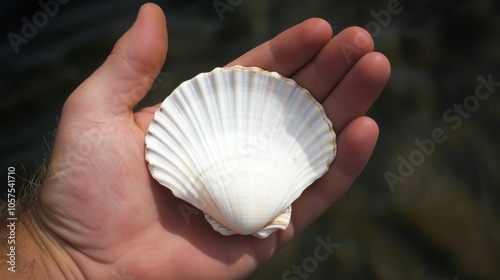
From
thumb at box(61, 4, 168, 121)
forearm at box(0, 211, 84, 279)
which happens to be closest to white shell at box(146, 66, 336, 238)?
thumb at box(61, 4, 168, 121)

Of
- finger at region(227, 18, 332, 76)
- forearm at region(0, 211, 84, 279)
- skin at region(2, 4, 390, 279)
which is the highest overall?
finger at region(227, 18, 332, 76)

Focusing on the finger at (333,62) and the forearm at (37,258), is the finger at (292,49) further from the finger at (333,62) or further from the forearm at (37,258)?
the forearm at (37,258)

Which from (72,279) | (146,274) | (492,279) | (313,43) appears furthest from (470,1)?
(72,279)

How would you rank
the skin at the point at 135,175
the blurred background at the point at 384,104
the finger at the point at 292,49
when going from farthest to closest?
the blurred background at the point at 384,104 → the finger at the point at 292,49 → the skin at the point at 135,175

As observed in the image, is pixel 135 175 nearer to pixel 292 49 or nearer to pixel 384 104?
pixel 292 49

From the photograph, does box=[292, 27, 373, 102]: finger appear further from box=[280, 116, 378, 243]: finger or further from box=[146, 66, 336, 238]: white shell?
box=[280, 116, 378, 243]: finger

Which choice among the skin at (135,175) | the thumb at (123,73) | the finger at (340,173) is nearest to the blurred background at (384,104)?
the finger at (340,173)

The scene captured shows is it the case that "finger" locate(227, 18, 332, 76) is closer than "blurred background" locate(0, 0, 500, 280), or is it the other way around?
"finger" locate(227, 18, 332, 76)
